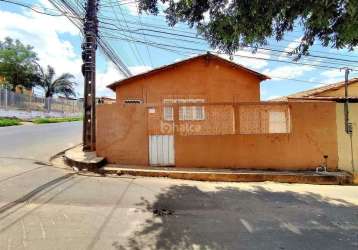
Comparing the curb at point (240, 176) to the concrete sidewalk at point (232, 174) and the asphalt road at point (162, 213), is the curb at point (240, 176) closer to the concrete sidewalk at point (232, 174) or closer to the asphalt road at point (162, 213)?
the concrete sidewalk at point (232, 174)

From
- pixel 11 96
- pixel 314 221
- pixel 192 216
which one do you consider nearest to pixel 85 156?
pixel 192 216

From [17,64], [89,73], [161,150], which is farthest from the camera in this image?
[17,64]

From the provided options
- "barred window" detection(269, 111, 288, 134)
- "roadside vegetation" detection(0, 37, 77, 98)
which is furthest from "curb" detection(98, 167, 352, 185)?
"roadside vegetation" detection(0, 37, 77, 98)

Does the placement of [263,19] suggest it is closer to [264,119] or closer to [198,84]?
[264,119]

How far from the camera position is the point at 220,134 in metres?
10.8

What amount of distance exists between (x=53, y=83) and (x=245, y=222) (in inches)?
1767

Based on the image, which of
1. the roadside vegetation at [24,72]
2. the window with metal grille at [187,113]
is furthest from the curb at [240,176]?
the roadside vegetation at [24,72]

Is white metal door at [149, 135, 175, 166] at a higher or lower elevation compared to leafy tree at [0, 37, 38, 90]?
lower

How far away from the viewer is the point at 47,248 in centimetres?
426

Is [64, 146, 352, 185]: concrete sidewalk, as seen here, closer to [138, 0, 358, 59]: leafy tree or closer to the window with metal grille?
the window with metal grille

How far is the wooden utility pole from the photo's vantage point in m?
11.7

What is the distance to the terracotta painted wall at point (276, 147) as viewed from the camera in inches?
423

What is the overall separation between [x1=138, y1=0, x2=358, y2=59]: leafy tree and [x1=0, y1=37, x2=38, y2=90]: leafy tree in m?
40.8

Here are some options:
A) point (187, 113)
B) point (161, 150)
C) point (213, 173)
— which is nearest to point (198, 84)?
point (187, 113)
